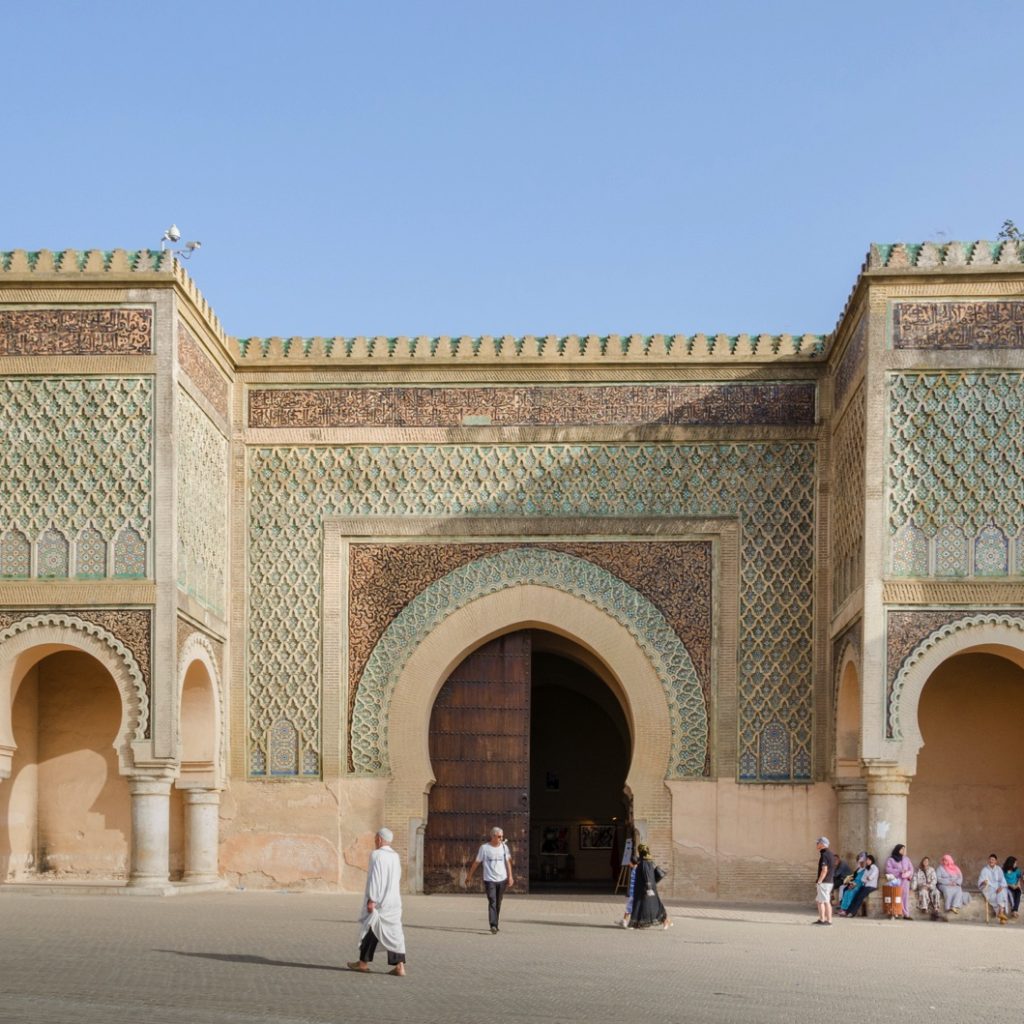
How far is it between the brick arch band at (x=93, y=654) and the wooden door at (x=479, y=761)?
2.76m

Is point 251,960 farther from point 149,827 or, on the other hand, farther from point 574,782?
point 574,782

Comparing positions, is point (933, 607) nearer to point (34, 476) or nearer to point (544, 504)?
point (544, 504)

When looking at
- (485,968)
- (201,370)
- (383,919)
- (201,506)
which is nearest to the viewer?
(383,919)

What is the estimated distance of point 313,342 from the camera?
15.0 meters

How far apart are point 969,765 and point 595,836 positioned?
7.90 m

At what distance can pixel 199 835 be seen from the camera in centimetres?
1420

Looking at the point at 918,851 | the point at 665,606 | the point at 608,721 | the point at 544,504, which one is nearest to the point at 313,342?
the point at 544,504

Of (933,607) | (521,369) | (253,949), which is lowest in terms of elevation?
(253,949)

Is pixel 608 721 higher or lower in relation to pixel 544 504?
lower

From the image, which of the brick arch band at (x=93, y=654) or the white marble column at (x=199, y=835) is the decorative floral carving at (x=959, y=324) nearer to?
the brick arch band at (x=93, y=654)

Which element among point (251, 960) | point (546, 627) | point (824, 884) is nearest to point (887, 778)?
point (824, 884)

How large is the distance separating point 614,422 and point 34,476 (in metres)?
4.58

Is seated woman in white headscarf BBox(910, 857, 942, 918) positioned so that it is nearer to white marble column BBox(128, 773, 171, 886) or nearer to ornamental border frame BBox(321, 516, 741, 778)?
ornamental border frame BBox(321, 516, 741, 778)

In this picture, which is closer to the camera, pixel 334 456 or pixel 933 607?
pixel 933 607
